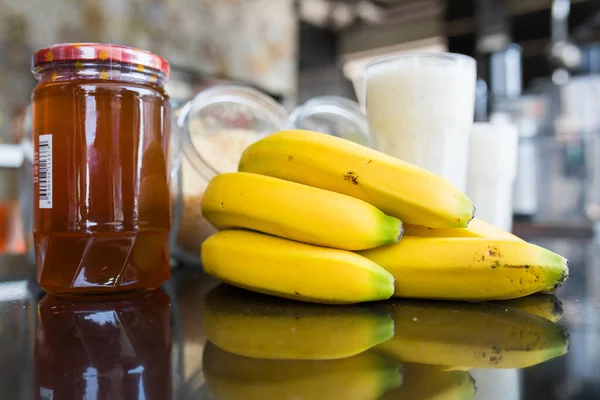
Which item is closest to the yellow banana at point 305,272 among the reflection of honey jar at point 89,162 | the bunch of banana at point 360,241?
the bunch of banana at point 360,241

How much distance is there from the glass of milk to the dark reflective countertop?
0.27 meters

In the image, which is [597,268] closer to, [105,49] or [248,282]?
[248,282]

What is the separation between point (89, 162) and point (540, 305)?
1.45 feet

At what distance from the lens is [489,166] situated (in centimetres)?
86

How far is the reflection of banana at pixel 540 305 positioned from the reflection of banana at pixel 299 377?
0.20 meters

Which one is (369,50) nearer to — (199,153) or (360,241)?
(199,153)

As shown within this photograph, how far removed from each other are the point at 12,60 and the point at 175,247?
5.78ft

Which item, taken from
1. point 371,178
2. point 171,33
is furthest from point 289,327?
point 171,33

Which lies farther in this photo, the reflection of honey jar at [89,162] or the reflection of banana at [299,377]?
the reflection of honey jar at [89,162]

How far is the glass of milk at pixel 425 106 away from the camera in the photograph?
682 mm

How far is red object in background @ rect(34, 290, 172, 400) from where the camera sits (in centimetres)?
25

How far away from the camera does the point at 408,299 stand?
0.48 m

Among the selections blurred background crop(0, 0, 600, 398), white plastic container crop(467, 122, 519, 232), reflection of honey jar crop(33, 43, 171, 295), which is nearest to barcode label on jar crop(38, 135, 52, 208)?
reflection of honey jar crop(33, 43, 171, 295)

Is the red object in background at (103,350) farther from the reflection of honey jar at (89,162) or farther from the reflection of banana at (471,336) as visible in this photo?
the reflection of banana at (471,336)
